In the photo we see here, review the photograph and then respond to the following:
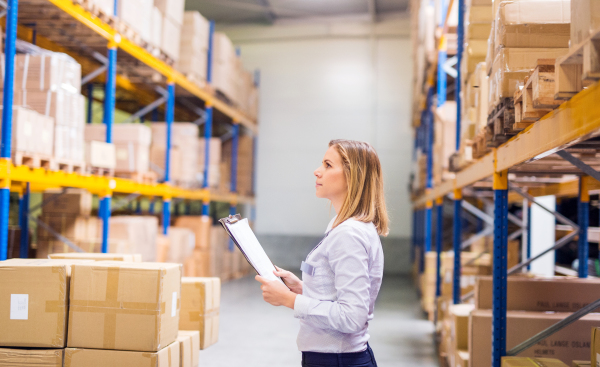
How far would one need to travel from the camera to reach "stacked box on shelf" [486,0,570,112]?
2750mm

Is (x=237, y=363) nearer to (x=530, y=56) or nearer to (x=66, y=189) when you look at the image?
(x=66, y=189)

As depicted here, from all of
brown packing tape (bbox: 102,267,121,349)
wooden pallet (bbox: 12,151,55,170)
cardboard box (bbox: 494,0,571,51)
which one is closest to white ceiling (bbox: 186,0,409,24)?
wooden pallet (bbox: 12,151,55,170)

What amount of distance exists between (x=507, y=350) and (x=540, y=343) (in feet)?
0.81

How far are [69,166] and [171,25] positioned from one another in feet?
12.5

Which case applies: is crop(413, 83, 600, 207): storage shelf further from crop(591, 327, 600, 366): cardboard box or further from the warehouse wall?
the warehouse wall

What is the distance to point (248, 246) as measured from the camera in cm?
198

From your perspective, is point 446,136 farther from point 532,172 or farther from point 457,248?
point 532,172

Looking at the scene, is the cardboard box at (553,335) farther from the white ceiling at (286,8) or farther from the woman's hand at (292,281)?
the white ceiling at (286,8)

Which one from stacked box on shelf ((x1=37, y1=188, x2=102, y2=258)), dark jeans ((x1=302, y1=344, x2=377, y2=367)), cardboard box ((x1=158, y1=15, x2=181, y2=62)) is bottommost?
dark jeans ((x1=302, y1=344, x2=377, y2=367))

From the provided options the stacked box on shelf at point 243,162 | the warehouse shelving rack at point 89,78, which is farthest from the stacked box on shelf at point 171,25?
the stacked box on shelf at point 243,162

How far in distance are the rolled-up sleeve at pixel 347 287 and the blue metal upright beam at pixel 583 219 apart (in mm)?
3609

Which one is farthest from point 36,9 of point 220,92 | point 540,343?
point 540,343

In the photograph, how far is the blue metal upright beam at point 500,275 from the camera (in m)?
3.05

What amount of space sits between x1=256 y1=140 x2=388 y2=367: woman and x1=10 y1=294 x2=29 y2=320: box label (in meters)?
1.80
